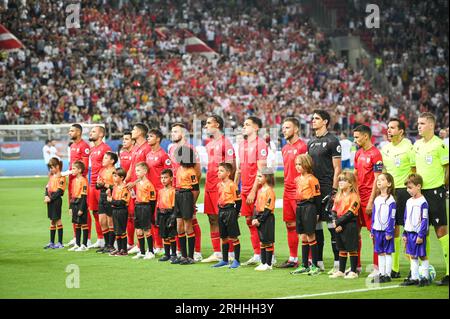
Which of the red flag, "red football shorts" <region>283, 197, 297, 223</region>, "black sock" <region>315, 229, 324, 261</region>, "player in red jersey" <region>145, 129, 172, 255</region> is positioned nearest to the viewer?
"black sock" <region>315, 229, 324, 261</region>

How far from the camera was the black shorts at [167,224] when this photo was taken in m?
13.4

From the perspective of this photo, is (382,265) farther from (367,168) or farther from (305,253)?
(367,168)

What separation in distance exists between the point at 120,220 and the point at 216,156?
2.02 meters

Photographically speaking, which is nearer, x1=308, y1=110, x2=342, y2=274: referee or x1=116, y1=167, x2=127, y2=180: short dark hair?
x1=308, y1=110, x2=342, y2=274: referee

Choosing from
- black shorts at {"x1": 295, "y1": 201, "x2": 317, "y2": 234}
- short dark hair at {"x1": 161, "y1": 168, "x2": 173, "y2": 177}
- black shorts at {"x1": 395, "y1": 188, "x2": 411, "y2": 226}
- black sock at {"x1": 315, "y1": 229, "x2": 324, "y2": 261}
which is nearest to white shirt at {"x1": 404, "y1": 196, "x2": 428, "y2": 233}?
black shorts at {"x1": 395, "y1": 188, "x2": 411, "y2": 226}

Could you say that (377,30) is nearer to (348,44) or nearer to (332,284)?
(348,44)

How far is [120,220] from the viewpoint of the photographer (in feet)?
46.8

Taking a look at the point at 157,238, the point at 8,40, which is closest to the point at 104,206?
the point at 157,238

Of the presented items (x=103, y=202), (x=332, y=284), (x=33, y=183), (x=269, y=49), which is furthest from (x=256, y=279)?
(x=269, y=49)

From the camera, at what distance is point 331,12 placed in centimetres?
4912

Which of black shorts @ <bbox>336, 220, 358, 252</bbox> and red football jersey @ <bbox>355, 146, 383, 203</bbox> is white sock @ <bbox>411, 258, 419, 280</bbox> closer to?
black shorts @ <bbox>336, 220, 358, 252</bbox>

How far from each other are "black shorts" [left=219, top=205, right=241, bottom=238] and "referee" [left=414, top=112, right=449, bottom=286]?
2817mm

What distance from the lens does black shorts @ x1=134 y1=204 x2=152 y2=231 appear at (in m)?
13.9

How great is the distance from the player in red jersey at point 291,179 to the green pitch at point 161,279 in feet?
1.57
